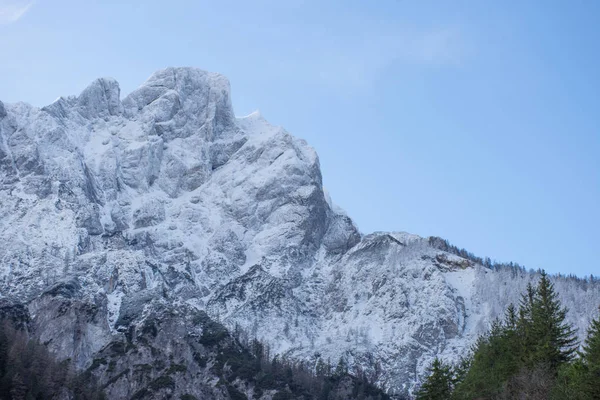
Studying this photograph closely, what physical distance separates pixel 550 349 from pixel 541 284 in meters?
8.58

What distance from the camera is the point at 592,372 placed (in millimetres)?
63750

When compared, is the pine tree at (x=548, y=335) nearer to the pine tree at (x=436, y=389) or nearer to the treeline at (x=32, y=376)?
the pine tree at (x=436, y=389)

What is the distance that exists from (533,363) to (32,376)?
107 m

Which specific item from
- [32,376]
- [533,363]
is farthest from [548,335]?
[32,376]

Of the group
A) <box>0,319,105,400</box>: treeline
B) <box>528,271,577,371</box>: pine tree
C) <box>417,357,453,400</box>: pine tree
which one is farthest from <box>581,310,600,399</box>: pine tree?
<box>0,319,105,400</box>: treeline

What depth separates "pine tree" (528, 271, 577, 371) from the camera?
81688 millimetres

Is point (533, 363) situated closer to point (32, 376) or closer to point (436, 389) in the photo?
point (436, 389)

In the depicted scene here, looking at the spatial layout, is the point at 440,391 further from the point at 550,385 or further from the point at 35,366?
the point at 35,366

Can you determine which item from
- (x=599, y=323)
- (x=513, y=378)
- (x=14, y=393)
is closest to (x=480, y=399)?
(x=513, y=378)

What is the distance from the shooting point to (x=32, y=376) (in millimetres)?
154625

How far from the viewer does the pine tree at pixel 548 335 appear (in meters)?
81.7

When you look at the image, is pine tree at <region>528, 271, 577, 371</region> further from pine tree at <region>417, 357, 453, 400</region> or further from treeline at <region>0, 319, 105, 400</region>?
treeline at <region>0, 319, 105, 400</region>

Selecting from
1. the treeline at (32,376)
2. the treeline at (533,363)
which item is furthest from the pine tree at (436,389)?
the treeline at (32,376)

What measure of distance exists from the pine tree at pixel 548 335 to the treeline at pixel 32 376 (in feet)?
311
